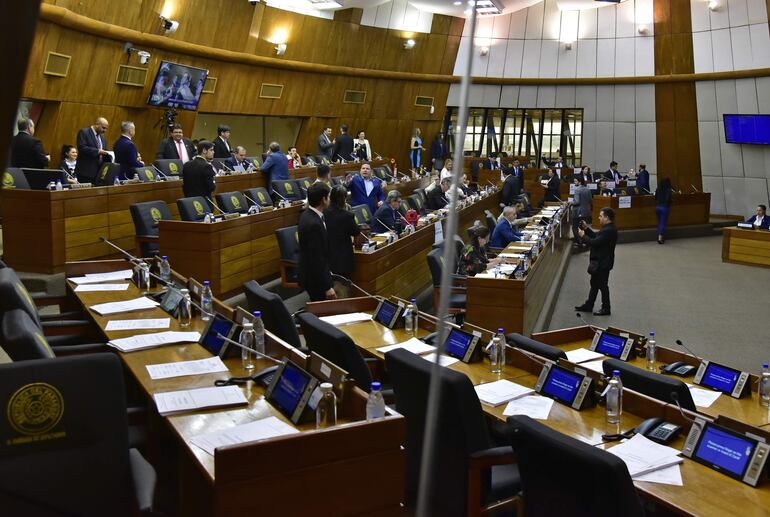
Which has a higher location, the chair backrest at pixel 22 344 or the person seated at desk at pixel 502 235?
the person seated at desk at pixel 502 235

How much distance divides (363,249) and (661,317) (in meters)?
3.74

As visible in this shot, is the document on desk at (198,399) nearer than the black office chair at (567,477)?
No

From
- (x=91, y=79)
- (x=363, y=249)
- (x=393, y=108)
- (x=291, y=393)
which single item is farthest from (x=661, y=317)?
(x=393, y=108)

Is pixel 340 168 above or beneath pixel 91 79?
beneath

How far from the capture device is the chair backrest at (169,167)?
8.84 m

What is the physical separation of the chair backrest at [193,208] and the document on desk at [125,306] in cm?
271

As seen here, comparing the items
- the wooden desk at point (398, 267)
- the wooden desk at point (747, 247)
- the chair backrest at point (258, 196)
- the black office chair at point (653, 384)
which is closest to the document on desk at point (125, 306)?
the wooden desk at point (398, 267)

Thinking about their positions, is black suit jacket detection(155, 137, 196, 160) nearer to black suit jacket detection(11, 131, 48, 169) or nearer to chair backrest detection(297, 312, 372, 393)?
black suit jacket detection(11, 131, 48, 169)

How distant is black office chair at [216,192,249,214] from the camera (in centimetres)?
785

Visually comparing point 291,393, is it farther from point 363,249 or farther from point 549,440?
point 363,249

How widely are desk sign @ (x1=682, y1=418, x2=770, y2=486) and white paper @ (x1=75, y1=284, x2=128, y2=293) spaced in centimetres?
357

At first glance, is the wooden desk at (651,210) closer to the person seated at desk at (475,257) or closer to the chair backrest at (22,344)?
the person seated at desk at (475,257)

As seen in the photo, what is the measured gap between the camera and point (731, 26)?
16.4 m

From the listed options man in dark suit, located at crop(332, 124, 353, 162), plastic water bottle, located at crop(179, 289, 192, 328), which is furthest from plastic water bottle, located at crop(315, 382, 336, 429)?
man in dark suit, located at crop(332, 124, 353, 162)
